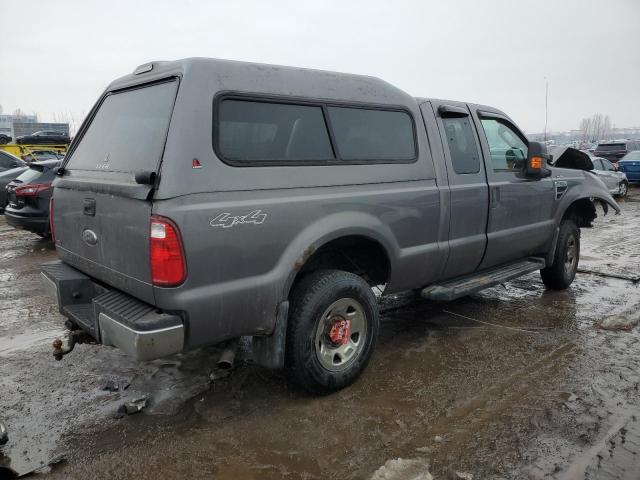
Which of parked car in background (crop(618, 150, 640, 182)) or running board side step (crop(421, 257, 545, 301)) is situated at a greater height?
parked car in background (crop(618, 150, 640, 182))

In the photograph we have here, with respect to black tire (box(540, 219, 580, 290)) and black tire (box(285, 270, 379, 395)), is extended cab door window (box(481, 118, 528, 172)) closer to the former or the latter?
black tire (box(540, 219, 580, 290))

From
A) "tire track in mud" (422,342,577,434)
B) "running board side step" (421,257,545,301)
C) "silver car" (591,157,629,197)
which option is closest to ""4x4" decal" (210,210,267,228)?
"tire track in mud" (422,342,577,434)

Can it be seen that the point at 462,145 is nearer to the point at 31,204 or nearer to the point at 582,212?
the point at 582,212

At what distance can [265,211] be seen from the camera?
2.90m

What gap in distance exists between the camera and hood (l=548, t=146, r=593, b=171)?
5762 mm

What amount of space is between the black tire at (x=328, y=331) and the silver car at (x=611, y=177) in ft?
49.7

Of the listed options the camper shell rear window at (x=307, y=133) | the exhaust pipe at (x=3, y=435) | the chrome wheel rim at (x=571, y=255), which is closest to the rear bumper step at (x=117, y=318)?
the exhaust pipe at (x=3, y=435)

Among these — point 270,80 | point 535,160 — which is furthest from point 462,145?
point 270,80

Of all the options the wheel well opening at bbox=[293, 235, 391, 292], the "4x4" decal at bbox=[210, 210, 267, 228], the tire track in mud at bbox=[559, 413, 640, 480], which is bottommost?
the tire track in mud at bbox=[559, 413, 640, 480]

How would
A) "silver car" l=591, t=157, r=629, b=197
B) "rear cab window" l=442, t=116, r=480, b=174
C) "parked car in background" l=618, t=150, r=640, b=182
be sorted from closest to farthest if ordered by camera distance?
"rear cab window" l=442, t=116, r=480, b=174 → "silver car" l=591, t=157, r=629, b=197 → "parked car in background" l=618, t=150, r=640, b=182

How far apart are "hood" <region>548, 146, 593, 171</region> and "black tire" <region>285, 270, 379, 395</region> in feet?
11.6

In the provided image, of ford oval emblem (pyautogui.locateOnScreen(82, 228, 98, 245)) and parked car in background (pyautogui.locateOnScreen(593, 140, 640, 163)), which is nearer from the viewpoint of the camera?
ford oval emblem (pyautogui.locateOnScreen(82, 228, 98, 245))

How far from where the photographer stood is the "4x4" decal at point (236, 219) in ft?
8.91

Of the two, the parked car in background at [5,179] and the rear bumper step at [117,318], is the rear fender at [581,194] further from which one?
the parked car in background at [5,179]
